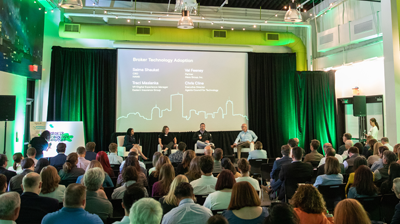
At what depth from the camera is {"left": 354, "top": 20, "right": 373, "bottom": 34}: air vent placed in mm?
7277

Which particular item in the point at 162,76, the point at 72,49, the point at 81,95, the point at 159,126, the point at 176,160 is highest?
the point at 72,49

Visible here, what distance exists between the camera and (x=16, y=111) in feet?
21.2

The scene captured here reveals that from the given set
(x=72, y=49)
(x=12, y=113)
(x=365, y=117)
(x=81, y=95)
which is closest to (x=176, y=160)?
(x=12, y=113)

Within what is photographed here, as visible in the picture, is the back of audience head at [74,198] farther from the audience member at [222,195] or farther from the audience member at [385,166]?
the audience member at [385,166]

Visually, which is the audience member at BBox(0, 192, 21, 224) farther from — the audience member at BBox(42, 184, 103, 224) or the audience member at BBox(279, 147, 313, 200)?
the audience member at BBox(279, 147, 313, 200)

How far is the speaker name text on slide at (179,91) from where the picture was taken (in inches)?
333

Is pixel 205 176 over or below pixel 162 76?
below

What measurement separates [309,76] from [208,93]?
3.51m

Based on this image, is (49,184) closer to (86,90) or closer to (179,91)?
(86,90)

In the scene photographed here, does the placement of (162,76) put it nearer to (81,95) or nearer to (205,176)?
(81,95)

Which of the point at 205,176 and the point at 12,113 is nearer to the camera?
the point at 205,176

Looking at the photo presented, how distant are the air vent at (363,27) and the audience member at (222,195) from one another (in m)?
6.65

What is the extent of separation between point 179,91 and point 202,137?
1.58 metres

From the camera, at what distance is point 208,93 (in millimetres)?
8922
